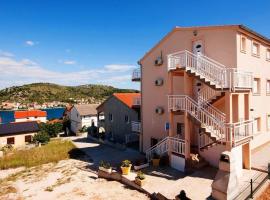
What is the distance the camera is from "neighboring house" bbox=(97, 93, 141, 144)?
26.4 m

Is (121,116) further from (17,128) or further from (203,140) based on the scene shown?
(17,128)

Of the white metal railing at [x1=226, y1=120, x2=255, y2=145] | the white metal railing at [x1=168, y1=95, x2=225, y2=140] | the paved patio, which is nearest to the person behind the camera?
the white metal railing at [x1=226, y1=120, x2=255, y2=145]

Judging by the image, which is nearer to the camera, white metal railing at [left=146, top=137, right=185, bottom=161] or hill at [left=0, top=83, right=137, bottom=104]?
white metal railing at [left=146, top=137, right=185, bottom=161]

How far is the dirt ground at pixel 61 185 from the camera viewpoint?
1351 centimetres

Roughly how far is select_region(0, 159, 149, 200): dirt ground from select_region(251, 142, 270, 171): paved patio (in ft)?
26.6

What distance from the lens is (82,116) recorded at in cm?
4188

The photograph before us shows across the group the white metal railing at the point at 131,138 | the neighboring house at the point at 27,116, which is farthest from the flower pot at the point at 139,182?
the neighboring house at the point at 27,116

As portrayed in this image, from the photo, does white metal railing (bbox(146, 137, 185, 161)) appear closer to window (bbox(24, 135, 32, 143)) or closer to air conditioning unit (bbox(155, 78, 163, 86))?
air conditioning unit (bbox(155, 78, 163, 86))

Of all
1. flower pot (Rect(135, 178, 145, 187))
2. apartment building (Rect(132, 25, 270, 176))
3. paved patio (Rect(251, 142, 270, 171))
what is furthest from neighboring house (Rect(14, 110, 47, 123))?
paved patio (Rect(251, 142, 270, 171))

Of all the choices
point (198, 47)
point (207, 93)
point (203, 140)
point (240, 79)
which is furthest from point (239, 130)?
point (198, 47)

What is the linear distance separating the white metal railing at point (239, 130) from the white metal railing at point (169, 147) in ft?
12.0

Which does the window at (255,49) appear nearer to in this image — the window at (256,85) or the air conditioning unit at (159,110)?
the window at (256,85)

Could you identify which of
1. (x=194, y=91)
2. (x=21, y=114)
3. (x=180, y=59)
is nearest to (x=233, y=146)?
(x=194, y=91)

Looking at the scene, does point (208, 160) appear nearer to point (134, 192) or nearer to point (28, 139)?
point (134, 192)
